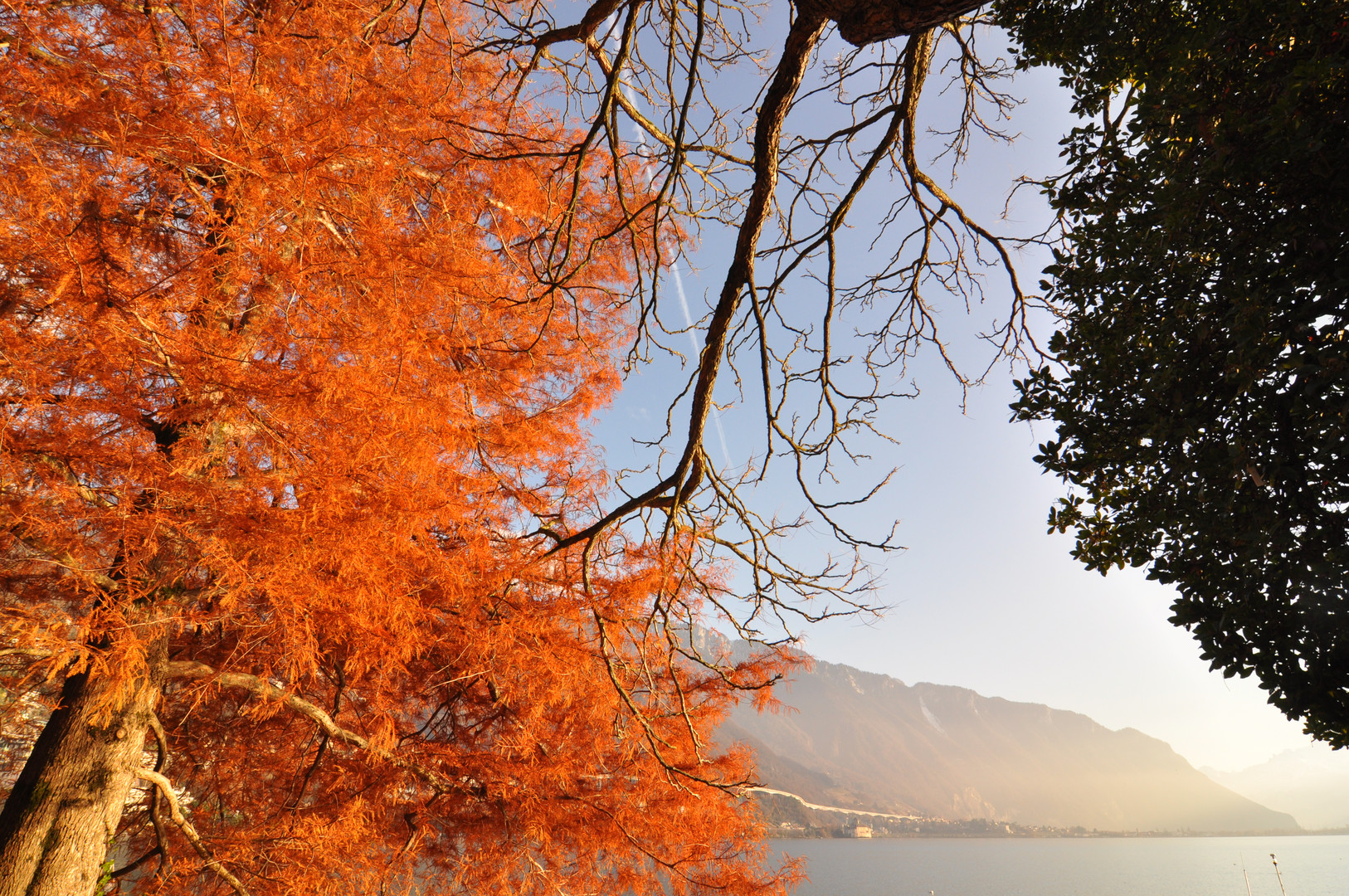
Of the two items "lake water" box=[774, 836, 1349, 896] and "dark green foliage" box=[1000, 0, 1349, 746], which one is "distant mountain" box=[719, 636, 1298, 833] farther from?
"dark green foliage" box=[1000, 0, 1349, 746]

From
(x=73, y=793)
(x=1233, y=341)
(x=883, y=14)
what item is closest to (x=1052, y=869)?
(x=1233, y=341)

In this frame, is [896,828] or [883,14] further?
[896,828]

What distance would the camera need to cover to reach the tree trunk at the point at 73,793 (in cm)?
269

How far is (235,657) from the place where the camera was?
3803mm

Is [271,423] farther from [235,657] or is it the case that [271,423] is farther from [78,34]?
[78,34]

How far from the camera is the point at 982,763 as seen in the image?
16475cm

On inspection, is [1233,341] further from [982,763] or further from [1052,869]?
[982,763]

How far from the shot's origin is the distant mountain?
140 metres

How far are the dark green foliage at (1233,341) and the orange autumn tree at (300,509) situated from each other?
1571 millimetres

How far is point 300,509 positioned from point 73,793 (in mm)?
1671

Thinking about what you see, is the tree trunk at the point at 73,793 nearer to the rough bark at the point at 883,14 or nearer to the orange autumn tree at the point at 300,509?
the orange autumn tree at the point at 300,509

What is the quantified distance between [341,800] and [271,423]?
2.54m

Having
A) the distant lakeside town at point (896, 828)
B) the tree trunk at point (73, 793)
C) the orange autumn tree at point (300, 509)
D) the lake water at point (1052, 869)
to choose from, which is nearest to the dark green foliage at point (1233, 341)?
the orange autumn tree at point (300, 509)

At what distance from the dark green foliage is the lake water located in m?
49.9
